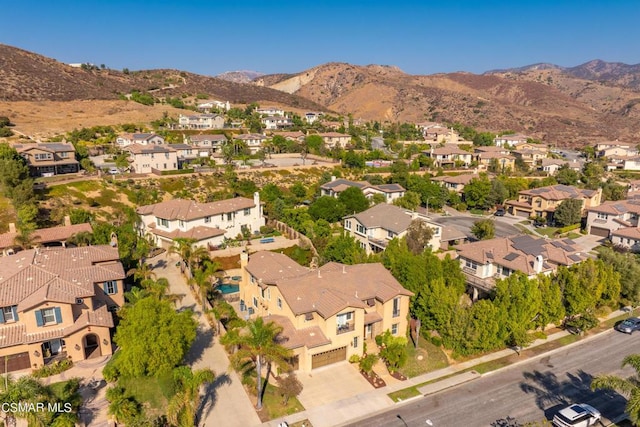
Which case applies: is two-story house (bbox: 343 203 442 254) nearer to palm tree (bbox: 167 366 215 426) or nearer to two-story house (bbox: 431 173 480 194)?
palm tree (bbox: 167 366 215 426)

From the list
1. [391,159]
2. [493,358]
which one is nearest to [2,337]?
[493,358]

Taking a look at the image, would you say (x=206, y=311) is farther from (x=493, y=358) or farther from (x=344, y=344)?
(x=493, y=358)

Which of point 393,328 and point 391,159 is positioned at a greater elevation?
point 391,159

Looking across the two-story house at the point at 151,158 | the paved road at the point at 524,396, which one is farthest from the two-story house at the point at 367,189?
the paved road at the point at 524,396

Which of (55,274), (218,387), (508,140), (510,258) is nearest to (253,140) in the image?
(510,258)

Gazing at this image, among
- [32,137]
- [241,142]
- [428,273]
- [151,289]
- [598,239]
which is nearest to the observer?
[151,289]

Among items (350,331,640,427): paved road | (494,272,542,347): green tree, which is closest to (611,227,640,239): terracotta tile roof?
(350,331,640,427): paved road

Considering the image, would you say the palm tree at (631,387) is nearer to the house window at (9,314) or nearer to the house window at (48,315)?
the house window at (48,315)
